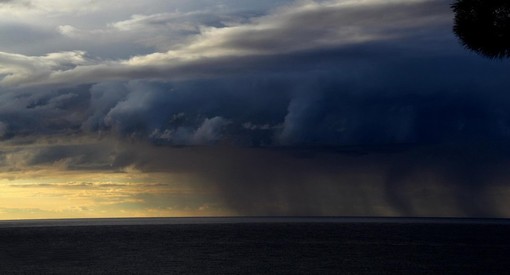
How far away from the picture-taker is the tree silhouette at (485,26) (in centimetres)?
2417

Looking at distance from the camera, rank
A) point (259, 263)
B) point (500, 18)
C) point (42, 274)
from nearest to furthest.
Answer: point (500, 18) → point (42, 274) → point (259, 263)

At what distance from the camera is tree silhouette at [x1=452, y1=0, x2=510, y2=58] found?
24172 mm

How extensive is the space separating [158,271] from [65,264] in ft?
21.7

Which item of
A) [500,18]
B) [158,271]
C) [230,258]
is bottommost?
[230,258]

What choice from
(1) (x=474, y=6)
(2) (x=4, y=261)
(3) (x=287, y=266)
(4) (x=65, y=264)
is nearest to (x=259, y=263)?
(3) (x=287, y=266)

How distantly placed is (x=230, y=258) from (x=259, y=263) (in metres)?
4.35

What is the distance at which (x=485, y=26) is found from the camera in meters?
24.4

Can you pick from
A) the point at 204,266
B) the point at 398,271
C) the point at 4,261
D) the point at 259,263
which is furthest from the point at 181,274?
the point at 4,261

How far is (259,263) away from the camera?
34281 mm

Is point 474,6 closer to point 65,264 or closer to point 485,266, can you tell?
point 485,266

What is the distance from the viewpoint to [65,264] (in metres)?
34.8

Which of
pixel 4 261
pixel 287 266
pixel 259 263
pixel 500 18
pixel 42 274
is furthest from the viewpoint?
pixel 4 261

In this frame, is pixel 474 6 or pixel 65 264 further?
pixel 65 264

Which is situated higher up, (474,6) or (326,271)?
(474,6)
